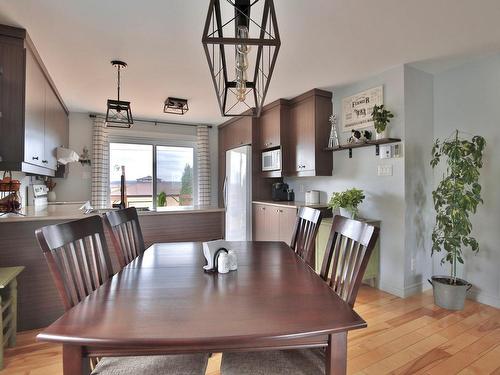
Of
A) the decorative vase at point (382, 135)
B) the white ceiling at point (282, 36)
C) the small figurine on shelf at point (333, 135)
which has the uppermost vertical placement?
the white ceiling at point (282, 36)

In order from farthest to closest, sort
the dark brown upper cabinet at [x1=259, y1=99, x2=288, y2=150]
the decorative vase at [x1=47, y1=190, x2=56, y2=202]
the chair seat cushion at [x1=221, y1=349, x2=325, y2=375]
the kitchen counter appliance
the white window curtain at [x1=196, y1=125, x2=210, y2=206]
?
the white window curtain at [x1=196, y1=125, x2=210, y2=206], the kitchen counter appliance, the decorative vase at [x1=47, y1=190, x2=56, y2=202], the dark brown upper cabinet at [x1=259, y1=99, x2=288, y2=150], the chair seat cushion at [x1=221, y1=349, x2=325, y2=375]

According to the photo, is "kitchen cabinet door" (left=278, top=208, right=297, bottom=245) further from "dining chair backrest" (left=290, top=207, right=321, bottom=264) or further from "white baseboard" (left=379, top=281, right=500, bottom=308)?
"dining chair backrest" (left=290, top=207, right=321, bottom=264)

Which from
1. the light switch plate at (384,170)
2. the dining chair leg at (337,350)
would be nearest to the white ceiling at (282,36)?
the light switch plate at (384,170)

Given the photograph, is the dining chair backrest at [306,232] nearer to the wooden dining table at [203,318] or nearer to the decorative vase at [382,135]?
the wooden dining table at [203,318]

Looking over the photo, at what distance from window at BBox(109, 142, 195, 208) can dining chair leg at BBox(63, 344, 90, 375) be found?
404 centimetres

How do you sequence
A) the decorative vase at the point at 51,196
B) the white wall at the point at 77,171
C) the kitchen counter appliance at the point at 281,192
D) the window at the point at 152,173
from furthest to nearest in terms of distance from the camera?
the window at the point at 152,173, the white wall at the point at 77,171, the kitchen counter appliance at the point at 281,192, the decorative vase at the point at 51,196

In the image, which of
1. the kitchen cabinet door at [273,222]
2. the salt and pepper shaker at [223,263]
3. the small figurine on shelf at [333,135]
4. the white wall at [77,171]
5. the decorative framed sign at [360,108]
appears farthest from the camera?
the white wall at [77,171]

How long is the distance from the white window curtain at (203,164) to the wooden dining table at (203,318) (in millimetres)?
4039

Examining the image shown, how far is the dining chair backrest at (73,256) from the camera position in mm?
1047

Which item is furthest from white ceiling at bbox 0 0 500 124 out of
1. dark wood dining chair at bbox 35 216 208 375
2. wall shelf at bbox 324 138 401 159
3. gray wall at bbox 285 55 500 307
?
dark wood dining chair at bbox 35 216 208 375

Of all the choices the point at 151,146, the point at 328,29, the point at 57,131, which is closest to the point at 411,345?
the point at 328,29

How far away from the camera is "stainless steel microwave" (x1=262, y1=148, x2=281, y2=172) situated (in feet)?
13.1

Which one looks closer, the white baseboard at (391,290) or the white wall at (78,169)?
the white baseboard at (391,290)

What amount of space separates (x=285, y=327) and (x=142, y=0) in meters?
1.99
